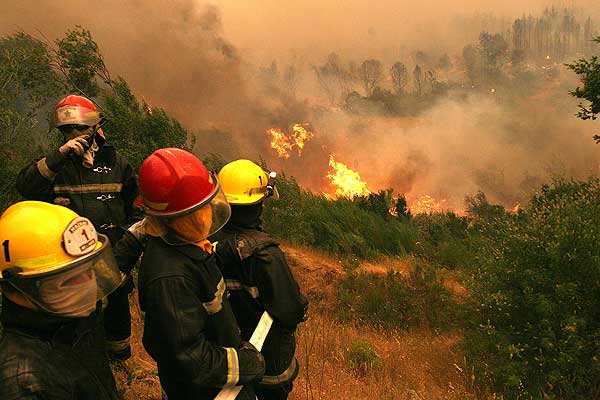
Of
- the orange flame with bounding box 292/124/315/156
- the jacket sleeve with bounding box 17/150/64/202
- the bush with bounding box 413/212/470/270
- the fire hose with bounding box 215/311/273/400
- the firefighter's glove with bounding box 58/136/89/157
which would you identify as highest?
the firefighter's glove with bounding box 58/136/89/157

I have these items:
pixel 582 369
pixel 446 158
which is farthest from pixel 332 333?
pixel 446 158

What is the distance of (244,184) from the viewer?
9.21 ft

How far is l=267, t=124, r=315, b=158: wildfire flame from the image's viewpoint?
5572 cm

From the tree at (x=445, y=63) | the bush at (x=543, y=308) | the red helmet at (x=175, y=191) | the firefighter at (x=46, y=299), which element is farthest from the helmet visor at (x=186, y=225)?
the tree at (x=445, y=63)

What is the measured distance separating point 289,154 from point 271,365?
5388cm

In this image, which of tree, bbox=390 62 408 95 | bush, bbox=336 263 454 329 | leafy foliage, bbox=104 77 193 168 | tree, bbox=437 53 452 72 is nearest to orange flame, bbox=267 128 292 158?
leafy foliage, bbox=104 77 193 168

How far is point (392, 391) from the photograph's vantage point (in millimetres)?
4738

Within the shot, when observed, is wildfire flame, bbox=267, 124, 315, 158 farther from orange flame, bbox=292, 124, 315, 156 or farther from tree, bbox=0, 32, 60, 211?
tree, bbox=0, 32, 60, 211

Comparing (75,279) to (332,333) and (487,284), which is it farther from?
(487,284)

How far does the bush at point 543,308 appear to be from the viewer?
5125mm

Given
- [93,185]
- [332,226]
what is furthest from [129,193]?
[332,226]

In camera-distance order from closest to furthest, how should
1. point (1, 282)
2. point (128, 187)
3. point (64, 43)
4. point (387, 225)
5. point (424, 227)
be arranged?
point (1, 282) < point (128, 187) < point (64, 43) < point (387, 225) < point (424, 227)

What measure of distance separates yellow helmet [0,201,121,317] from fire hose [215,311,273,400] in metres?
0.77

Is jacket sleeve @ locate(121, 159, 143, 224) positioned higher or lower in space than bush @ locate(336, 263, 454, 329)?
higher
